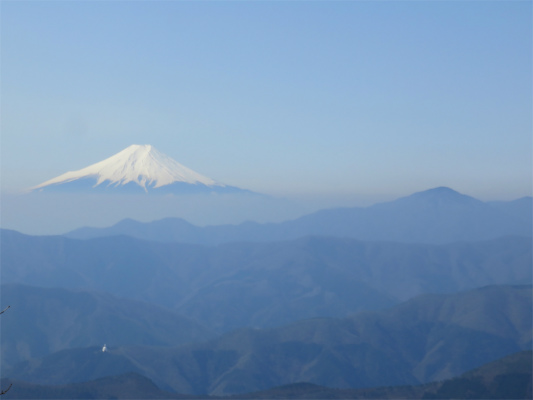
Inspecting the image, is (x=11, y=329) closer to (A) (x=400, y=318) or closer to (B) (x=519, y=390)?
(A) (x=400, y=318)

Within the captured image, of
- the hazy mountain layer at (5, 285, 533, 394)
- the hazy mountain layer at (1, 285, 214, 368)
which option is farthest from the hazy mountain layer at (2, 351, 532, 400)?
the hazy mountain layer at (1, 285, 214, 368)

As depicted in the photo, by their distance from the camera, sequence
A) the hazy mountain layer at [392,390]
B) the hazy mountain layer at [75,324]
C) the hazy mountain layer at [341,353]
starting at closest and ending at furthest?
1. the hazy mountain layer at [392,390]
2. the hazy mountain layer at [341,353]
3. the hazy mountain layer at [75,324]

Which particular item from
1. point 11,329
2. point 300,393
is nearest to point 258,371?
point 300,393

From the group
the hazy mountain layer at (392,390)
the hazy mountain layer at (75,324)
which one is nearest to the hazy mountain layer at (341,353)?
the hazy mountain layer at (392,390)

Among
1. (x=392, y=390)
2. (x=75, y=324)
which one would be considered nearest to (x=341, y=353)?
(x=392, y=390)

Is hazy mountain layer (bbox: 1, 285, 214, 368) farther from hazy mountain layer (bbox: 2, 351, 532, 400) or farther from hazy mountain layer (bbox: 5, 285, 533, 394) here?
hazy mountain layer (bbox: 2, 351, 532, 400)

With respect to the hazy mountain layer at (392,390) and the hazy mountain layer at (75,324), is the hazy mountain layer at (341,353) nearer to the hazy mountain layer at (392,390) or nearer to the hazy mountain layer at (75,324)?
the hazy mountain layer at (392,390)
